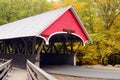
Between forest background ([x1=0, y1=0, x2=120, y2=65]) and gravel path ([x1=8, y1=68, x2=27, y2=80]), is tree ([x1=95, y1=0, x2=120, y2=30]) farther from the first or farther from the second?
gravel path ([x1=8, y1=68, x2=27, y2=80])

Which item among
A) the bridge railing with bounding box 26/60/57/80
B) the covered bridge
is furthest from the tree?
the bridge railing with bounding box 26/60/57/80

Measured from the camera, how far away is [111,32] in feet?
76.8

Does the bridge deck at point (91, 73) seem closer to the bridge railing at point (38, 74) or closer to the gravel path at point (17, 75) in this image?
the gravel path at point (17, 75)

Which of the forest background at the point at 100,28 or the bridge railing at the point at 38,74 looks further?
the forest background at the point at 100,28

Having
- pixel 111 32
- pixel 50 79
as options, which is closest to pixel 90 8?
pixel 111 32

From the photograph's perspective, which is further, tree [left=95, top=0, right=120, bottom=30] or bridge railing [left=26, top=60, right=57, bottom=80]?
tree [left=95, top=0, right=120, bottom=30]

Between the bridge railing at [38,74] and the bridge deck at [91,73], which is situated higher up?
the bridge railing at [38,74]

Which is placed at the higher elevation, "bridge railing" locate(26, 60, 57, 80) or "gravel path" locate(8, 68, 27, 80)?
"bridge railing" locate(26, 60, 57, 80)

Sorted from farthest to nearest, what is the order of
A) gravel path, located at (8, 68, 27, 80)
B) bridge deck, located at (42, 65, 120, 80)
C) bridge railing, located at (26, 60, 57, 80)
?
1. bridge deck, located at (42, 65, 120, 80)
2. gravel path, located at (8, 68, 27, 80)
3. bridge railing, located at (26, 60, 57, 80)

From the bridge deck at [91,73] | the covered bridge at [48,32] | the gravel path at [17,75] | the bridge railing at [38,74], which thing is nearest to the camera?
the bridge railing at [38,74]

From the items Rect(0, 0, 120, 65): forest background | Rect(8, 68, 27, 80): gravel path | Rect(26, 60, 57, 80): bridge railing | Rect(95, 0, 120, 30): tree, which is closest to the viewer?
Rect(26, 60, 57, 80): bridge railing

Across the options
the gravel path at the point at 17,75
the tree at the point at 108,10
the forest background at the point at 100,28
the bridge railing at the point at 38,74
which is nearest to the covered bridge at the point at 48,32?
the gravel path at the point at 17,75

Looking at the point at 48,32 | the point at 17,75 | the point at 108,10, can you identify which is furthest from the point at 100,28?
the point at 17,75

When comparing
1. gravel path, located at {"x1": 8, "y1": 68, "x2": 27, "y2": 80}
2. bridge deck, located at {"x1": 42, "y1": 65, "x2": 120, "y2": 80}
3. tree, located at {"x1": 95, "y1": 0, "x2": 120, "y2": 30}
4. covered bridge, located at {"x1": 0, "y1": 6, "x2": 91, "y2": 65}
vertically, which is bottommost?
bridge deck, located at {"x1": 42, "y1": 65, "x2": 120, "y2": 80}
